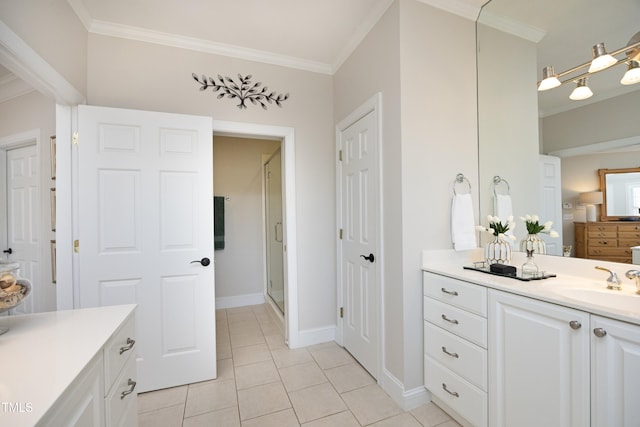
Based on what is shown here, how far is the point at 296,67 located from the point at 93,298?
8.27ft

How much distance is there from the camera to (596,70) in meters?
1.42

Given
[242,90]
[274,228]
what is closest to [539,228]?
[242,90]

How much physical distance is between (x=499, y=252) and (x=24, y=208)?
3.72 m

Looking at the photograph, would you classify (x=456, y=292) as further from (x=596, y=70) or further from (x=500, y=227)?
(x=596, y=70)

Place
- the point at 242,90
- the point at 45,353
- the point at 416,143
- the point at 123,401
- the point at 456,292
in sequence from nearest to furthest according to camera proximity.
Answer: the point at 45,353 → the point at 123,401 → the point at 456,292 → the point at 416,143 → the point at 242,90

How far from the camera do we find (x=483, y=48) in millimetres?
1933

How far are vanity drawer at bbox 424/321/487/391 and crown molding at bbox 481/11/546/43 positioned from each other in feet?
6.35

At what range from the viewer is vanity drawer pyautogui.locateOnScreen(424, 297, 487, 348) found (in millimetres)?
1380

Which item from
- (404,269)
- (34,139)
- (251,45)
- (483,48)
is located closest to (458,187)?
(404,269)

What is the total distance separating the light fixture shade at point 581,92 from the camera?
1476mm

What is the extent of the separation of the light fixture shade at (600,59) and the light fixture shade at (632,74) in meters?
0.09

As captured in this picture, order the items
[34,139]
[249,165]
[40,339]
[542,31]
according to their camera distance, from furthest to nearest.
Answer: [249,165] → [34,139] → [542,31] → [40,339]

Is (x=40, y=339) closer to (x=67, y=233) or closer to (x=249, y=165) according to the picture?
(x=67, y=233)

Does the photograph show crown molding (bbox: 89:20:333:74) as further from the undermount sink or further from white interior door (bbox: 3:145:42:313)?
the undermount sink
